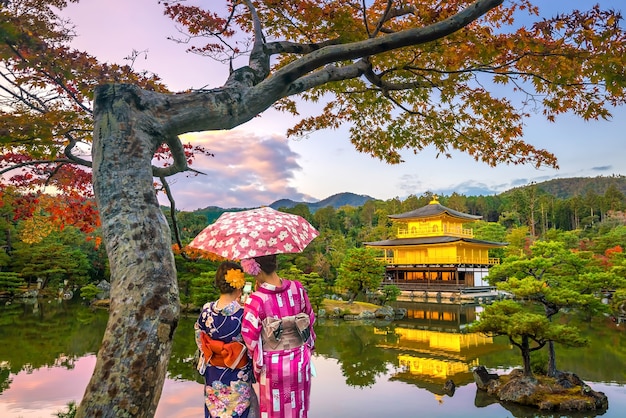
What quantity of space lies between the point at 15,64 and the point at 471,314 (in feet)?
57.1

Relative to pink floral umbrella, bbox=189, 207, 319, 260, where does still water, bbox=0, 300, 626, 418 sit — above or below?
below

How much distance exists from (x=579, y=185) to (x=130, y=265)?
129 metres

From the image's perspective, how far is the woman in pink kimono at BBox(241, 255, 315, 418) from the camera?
7.24 feet

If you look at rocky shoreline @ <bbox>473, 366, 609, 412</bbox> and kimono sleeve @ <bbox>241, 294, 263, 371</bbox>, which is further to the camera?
rocky shoreline @ <bbox>473, 366, 609, 412</bbox>

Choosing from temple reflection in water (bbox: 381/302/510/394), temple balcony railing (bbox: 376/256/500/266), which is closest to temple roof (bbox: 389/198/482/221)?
temple balcony railing (bbox: 376/256/500/266)

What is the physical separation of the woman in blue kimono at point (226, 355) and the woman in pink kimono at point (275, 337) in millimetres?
105

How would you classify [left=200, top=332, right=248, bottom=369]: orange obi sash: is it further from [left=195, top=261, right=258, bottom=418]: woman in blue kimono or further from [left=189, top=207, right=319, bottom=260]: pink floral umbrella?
[left=189, top=207, right=319, bottom=260]: pink floral umbrella

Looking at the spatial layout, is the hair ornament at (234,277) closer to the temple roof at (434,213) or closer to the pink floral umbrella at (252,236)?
the pink floral umbrella at (252,236)

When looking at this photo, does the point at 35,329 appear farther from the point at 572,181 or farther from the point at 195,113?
the point at 572,181

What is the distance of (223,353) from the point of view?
92.1 inches

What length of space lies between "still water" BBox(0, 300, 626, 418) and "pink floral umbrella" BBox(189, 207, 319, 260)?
4590 mm

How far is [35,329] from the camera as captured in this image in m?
12.5

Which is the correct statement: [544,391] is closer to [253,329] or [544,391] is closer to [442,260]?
[253,329]

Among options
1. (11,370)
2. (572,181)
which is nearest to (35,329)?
(11,370)
